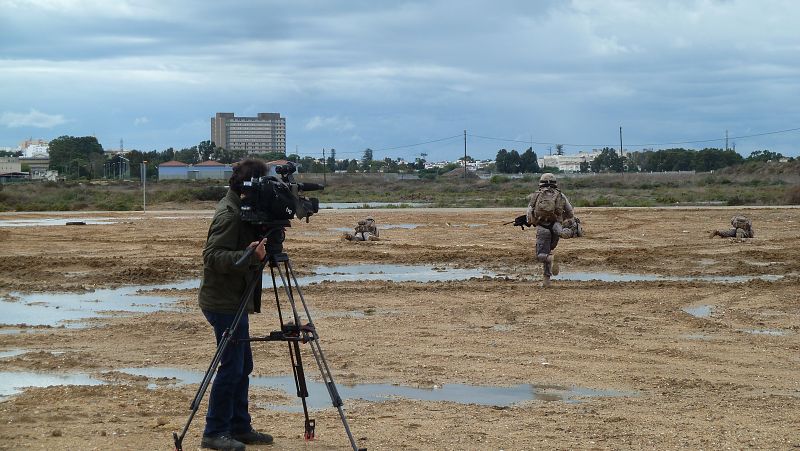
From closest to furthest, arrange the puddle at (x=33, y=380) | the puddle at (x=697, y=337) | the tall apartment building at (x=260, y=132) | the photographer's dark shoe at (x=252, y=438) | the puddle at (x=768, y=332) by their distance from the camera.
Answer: the photographer's dark shoe at (x=252, y=438) < the puddle at (x=33, y=380) < the puddle at (x=697, y=337) < the puddle at (x=768, y=332) < the tall apartment building at (x=260, y=132)

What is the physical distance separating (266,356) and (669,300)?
22.9 ft

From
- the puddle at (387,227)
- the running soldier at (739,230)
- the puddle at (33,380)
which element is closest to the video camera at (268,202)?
the puddle at (33,380)

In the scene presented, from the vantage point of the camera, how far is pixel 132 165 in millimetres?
132250

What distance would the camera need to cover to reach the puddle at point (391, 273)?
1892 cm

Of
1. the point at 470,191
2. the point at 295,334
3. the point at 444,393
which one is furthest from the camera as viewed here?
the point at 470,191

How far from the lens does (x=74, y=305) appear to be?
50.9 ft

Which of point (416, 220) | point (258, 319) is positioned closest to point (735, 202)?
point (416, 220)

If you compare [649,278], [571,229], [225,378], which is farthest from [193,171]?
[225,378]

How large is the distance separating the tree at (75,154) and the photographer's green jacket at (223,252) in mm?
136856

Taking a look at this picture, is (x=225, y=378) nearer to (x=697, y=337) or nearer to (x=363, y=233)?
(x=697, y=337)

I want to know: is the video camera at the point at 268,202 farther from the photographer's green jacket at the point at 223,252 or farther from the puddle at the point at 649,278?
the puddle at the point at 649,278

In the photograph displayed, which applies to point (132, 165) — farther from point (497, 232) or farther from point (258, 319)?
point (258, 319)

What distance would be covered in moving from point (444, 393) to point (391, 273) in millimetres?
10842

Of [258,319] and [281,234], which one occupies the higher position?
[281,234]
